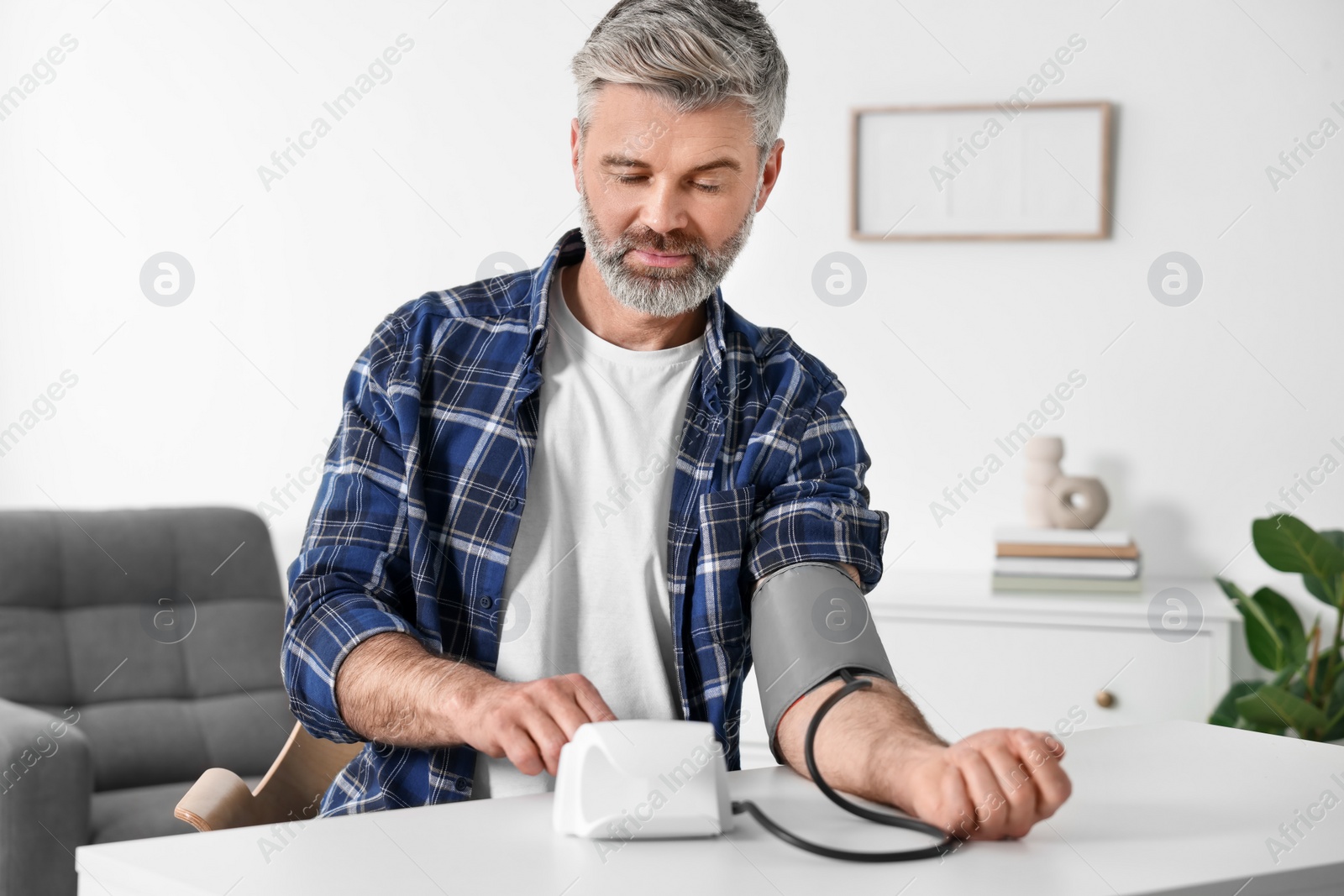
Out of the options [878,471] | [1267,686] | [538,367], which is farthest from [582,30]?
[1267,686]

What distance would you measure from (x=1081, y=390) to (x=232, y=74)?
6.99ft

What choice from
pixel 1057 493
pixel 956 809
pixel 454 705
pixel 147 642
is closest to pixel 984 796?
pixel 956 809

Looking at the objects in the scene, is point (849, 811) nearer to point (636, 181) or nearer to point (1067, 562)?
point (636, 181)

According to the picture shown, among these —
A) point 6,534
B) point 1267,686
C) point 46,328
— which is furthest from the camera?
point 46,328

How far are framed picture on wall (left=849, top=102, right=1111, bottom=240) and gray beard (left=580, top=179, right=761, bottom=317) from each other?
150 cm

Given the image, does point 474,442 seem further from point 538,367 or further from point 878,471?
point 878,471

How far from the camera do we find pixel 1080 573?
7.95ft

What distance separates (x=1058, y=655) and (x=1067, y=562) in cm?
19

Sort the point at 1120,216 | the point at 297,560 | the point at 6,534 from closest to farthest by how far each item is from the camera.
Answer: the point at 297,560 → the point at 6,534 → the point at 1120,216

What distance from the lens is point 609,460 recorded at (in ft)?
4.44

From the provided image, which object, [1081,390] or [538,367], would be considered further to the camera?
[1081,390]

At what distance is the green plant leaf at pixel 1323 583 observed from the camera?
230cm

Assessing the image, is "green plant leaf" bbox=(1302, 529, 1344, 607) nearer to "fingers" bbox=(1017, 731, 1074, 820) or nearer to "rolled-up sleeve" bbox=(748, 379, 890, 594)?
"rolled-up sleeve" bbox=(748, 379, 890, 594)

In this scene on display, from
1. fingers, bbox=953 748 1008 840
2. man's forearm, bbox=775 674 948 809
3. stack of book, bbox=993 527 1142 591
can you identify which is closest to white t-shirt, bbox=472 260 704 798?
man's forearm, bbox=775 674 948 809
